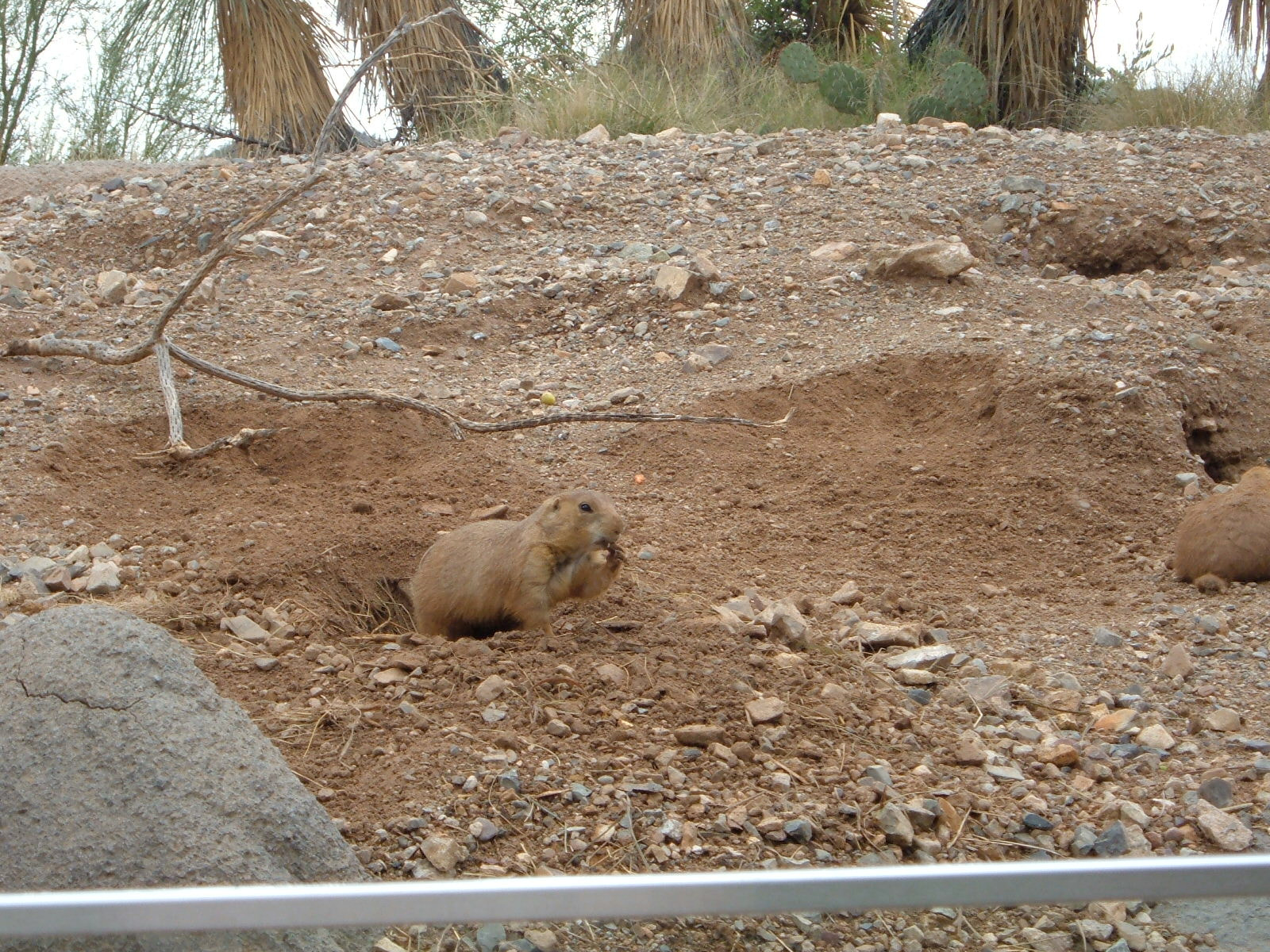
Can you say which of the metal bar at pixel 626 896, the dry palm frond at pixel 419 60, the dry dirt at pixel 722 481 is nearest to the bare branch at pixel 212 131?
the dry palm frond at pixel 419 60

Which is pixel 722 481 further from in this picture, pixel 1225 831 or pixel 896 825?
pixel 1225 831

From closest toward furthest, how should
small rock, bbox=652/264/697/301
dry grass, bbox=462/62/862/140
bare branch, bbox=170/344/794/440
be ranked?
bare branch, bbox=170/344/794/440
small rock, bbox=652/264/697/301
dry grass, bbox=462/62/862/140

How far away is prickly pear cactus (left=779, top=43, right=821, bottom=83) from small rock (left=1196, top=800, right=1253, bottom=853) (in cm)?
827

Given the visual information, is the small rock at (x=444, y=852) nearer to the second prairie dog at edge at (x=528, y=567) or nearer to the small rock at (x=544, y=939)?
the small rock at (x=544, y=939)

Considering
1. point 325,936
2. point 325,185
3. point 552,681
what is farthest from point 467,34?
point 325,936

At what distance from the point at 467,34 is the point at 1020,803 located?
1057 centimetres

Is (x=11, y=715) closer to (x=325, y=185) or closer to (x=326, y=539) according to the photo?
(x=326, y=539)

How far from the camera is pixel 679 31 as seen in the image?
10.7m

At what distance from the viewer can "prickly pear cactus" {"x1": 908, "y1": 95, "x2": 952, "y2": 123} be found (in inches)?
363

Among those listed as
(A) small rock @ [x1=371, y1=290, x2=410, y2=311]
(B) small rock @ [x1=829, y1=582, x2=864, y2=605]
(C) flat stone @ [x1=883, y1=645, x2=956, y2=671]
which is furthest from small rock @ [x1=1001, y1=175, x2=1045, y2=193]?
(C) flat stone @ [x1=883, y1=645, x2=956, y2=671]

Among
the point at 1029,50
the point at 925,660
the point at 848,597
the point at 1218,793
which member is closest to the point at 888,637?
the point at 925,660

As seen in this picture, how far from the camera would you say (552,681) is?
9.24 ft

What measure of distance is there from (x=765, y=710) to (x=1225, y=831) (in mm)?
941

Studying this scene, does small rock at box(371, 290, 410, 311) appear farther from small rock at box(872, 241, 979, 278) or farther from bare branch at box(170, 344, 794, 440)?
small rock at box(872, 241, 979, 278)
